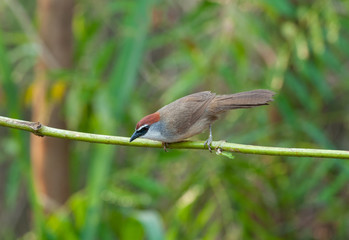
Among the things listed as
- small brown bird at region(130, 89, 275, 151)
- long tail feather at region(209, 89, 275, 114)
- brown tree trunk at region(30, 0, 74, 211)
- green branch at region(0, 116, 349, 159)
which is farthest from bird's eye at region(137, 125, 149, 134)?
brown tree trunk at region(30, 0, 74, 211)

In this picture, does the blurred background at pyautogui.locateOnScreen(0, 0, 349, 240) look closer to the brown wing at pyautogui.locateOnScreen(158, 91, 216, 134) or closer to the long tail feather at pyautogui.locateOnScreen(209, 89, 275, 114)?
the brown wing at pyautogui.locateOnScreen(158, 91, 216, 134)

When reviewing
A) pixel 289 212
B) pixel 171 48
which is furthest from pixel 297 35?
pixel 171 48

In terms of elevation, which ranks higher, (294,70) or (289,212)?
(294,70)

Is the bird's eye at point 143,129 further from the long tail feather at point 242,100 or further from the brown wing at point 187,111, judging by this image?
the long tail feather at point 242,100

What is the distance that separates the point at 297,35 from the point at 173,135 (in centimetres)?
220

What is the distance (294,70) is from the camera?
4461mm

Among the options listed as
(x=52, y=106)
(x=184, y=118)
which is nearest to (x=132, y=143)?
(x=184, y=118)

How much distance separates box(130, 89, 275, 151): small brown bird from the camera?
A: 2.33 metres

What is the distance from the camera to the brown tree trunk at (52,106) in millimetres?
4125

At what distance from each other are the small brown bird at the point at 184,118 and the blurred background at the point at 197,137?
0.96 meters

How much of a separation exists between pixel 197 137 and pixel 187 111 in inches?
69.4

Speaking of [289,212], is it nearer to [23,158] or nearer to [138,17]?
[138,17]

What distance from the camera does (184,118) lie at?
2430 mm

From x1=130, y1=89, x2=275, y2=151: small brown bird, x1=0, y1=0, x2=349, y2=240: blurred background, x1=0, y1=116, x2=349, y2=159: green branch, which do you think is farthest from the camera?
x1=0, y1=0, x2=349, y2=240: blurred background
